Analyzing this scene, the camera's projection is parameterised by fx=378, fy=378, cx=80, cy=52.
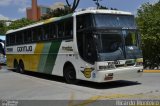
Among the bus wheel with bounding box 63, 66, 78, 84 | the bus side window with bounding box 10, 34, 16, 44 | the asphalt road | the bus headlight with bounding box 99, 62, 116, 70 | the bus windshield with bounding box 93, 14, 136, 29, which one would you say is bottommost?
the asphalt road

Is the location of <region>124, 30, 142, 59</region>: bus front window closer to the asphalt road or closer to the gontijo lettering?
the asphalt road

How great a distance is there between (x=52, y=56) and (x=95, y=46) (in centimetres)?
422

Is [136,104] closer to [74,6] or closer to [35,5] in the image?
[74,6]

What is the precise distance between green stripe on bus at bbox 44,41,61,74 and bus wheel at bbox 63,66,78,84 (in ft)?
3.66

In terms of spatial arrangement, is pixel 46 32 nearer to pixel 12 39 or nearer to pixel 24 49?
pixel 24 49

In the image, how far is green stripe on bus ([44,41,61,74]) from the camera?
1691 centimetres

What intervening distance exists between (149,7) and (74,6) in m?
8.35

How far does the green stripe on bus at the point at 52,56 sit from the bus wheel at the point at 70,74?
3.66ft

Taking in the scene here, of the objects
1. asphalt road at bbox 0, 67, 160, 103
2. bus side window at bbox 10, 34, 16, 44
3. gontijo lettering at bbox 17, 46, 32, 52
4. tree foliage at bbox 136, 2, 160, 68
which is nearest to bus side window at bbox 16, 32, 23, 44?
gontijo lettering at bbox 17, 46, 32, 52

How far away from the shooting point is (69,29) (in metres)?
15.6

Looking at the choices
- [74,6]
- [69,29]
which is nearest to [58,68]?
[69,29]

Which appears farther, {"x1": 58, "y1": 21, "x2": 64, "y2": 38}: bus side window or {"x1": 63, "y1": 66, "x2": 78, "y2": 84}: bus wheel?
{"x1": 58, "y1": 21, "x2": 64, "y2": 38}: bus side window

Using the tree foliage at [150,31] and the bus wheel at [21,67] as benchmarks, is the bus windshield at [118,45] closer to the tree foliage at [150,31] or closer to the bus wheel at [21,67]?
the bus wheel at [21,67]

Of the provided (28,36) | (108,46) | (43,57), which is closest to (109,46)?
(108,46)
